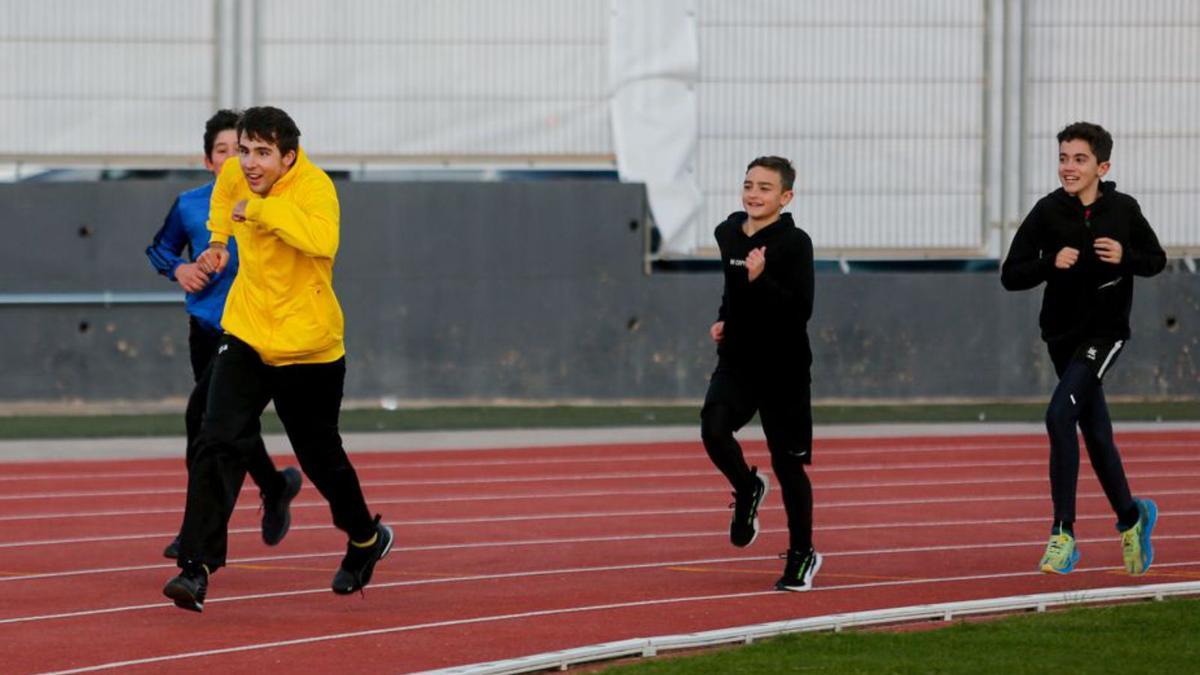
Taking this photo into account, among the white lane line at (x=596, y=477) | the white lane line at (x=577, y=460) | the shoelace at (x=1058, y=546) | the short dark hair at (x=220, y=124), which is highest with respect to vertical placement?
the short dark hair at (x=220, y=124)

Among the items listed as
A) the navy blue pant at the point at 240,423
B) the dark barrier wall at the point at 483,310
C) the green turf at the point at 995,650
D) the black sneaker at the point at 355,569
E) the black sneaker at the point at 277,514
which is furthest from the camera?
the dark barrier wall at the point at 483,310

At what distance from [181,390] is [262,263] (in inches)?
523

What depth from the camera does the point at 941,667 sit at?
683 centimetres

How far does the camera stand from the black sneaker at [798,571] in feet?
29.0

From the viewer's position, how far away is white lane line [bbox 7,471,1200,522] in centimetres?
1197

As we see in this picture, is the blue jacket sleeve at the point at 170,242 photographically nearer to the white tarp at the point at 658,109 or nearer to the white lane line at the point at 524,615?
the white lane line at the point at 524,615

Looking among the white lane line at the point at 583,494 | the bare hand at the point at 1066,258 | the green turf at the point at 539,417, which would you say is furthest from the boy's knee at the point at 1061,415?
the green turf at the point at 539,417

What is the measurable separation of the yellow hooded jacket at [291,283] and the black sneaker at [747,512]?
190 cm

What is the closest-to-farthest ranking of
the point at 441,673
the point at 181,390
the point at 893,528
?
the point at 441,673
the point at 893,528
the point at 181,390

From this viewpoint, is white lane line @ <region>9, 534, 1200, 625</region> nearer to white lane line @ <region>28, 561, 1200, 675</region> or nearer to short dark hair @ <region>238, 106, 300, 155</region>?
white lane line @ <region>28, 561, 1200, 675</region>

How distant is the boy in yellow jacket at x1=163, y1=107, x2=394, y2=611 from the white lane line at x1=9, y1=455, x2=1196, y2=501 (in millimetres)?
4948

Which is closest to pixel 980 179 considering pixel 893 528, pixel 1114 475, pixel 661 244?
pixel 661 244

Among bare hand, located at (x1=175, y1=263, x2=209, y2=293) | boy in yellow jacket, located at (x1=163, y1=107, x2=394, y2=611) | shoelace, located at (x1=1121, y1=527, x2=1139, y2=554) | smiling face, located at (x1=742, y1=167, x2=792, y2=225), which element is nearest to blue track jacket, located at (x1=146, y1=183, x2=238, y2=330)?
bare hand, located at (x1=175, y1=263, x2=209, y2=293)

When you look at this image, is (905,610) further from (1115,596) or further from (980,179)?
(980,179)
